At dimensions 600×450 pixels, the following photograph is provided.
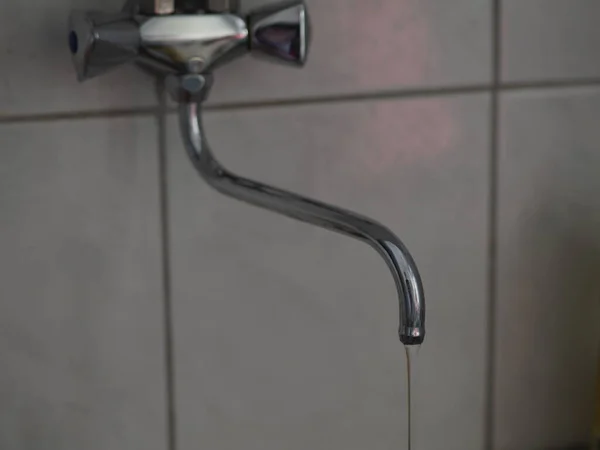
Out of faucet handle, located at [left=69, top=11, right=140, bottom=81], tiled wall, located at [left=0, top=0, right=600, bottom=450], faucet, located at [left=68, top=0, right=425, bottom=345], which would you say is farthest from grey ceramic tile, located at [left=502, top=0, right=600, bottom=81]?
faucet handle, located at [left=69, top=11, right=140, bottom=81]

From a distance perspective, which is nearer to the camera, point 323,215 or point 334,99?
point 323,215

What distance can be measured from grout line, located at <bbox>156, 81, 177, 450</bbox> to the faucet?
0.15ft

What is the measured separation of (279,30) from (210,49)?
0.05 meters

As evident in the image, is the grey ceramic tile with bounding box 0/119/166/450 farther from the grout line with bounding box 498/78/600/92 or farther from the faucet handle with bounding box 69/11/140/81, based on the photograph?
the grout line with bounding box 498/78/600/92

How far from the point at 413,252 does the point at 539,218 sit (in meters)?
0.10

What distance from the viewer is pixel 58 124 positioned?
1.96 feet

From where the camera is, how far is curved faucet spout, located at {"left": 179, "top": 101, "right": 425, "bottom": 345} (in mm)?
478

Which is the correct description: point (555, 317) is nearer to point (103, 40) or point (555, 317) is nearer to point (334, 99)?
point (334, 99)

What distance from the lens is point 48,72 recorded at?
588 mm

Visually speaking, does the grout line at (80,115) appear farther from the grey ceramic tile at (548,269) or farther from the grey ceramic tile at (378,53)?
the grey ceramic tile at (548,269)

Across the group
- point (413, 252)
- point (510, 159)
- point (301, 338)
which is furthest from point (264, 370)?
point (510, 159)

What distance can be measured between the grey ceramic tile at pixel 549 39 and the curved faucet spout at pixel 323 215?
22 centimetres

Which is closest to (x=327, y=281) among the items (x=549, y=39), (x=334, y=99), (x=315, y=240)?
(x=315, y=240)

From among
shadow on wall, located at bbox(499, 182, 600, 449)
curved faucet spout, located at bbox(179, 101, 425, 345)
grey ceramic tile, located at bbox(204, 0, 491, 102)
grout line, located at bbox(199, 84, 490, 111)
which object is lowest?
shadow on wall, located at bbox(499, 182, 600, 449)
